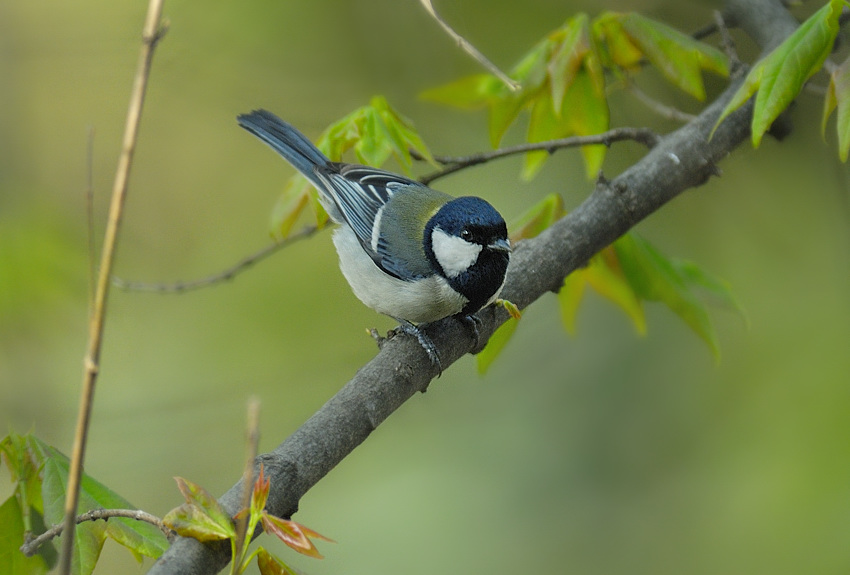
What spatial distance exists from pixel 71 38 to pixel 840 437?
4155mm

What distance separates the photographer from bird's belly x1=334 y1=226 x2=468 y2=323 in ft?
6.69

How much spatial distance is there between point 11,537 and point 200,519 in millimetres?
580

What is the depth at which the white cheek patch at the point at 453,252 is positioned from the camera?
2.05 meters

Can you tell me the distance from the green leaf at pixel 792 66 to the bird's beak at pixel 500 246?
0.60 m

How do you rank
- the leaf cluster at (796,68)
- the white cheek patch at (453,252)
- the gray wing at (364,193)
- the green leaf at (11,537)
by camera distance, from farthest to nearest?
the gray wing at (364,193) < the white cheek patch at (453,252) < the leaf cluster at (796,68) < the green leaf at (11,537)

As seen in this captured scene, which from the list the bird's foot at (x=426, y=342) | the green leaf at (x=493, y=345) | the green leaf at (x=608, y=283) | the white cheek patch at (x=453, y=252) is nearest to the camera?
the bird's foot at (x=426, y=342)

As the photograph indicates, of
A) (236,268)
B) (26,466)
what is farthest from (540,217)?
(26,466)

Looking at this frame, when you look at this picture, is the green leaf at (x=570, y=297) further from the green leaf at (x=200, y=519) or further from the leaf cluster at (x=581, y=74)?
the green leaf at (x=200, y=519)

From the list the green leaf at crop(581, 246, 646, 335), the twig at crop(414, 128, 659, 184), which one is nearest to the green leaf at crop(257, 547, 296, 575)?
the twig at crop(414, 128, 659, 184)

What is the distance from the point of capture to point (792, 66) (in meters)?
1.67

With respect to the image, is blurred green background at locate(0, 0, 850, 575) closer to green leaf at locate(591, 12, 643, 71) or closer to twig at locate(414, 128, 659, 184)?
green leaf at locate(591, 12, 643, 71)

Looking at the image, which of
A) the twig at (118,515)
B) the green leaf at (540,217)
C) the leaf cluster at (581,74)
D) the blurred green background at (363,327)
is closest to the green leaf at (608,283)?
the green leaf at (540,217)

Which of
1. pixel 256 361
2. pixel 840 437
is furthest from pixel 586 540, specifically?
pixel 256 361

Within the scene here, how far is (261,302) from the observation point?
4008mm
